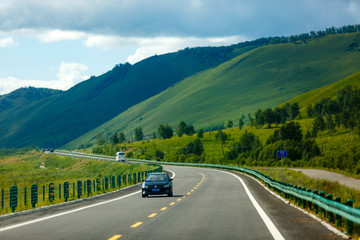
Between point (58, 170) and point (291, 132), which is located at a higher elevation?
point (291, 132)

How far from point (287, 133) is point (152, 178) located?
382 feet

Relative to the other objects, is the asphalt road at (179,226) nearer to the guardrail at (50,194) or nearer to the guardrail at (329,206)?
the guardrail at (329,206)

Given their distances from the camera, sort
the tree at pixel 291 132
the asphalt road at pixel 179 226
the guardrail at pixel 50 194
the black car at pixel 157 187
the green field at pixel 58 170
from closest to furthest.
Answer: the asphalt road at pixel 179 226
the guardrail at pixel 50 194
the black car at pixel 157 187
the green field at pixel 58 170
the tree at pixel 291 132

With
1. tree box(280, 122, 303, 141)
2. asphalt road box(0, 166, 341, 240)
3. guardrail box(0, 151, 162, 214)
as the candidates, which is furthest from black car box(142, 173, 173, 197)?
tree box(280, 122, 303, 141)

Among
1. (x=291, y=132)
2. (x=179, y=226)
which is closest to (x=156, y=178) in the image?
(x=179, y=226)

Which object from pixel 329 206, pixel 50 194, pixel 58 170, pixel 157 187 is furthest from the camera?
pixel 58 170

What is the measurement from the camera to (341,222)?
493 inches

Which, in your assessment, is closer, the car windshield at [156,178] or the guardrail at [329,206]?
the guardrail at [329,206]

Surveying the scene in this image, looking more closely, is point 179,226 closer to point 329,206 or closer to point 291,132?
point 329,206

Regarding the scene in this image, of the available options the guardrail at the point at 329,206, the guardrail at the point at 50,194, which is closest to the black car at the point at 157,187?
the guardrail at the point at 50,194

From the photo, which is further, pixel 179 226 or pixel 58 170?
pixel 58 170

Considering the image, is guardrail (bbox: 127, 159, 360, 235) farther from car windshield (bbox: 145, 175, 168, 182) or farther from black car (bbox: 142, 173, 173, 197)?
Result: car windshield (bbox: 145, 175, 168, 182)

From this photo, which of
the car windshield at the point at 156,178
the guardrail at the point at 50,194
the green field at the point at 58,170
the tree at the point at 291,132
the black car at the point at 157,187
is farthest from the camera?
the tree at the point at 291,132

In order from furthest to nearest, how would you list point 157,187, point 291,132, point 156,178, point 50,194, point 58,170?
point 291,132, point 58,170, point 156,178, point 157,187, point 50,194
